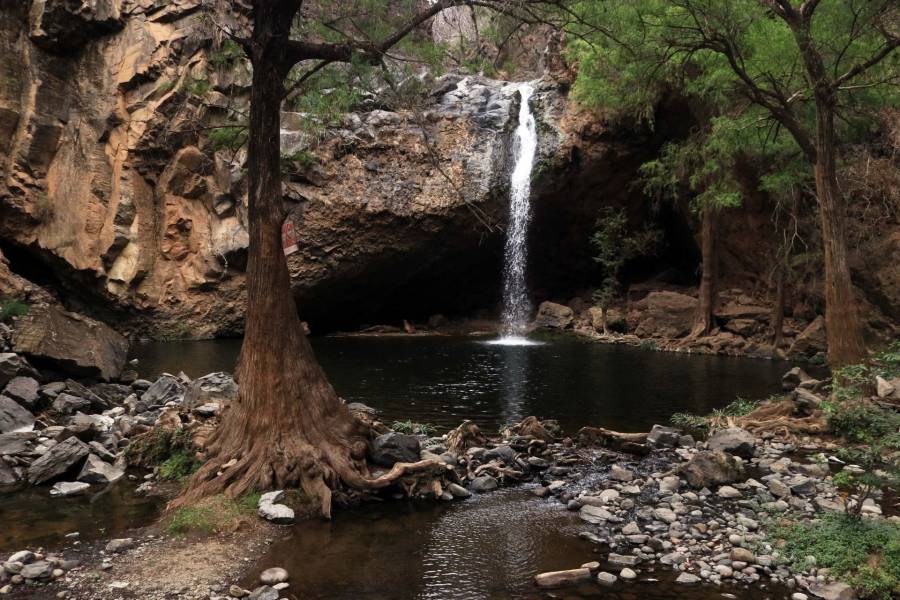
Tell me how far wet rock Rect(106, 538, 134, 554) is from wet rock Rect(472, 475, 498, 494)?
12.2 ft

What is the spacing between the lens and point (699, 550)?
5.58m

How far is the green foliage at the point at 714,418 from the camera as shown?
10.6 m

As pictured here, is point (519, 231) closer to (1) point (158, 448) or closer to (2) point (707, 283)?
(2) point (707, 283)

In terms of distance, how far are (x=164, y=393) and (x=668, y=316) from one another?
20.4 metres

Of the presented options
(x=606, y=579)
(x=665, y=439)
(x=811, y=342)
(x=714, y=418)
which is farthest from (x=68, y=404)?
(x=811, y=342)

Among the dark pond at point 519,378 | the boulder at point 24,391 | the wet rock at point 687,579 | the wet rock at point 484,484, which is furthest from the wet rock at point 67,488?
the wet rock at point 687,579

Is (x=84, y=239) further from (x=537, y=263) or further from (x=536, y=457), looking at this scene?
(x=536, y=457)

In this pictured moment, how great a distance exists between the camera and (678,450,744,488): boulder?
23.8ft

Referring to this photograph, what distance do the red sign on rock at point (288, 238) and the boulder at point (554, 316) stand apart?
22.9 metres

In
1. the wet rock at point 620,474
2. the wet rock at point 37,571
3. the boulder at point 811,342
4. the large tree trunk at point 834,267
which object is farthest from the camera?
the boulder at point 811,342

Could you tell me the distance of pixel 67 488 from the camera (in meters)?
7.21

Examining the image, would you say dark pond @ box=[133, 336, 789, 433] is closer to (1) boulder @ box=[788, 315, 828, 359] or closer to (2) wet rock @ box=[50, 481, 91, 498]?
(1) boulder @ box=[788, 315, 828, 359]

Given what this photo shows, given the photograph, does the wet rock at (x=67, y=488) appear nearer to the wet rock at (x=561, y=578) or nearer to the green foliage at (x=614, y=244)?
the wet rock at (x=561, y=578)

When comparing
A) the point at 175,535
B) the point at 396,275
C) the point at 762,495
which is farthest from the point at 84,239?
the point at 762,495
